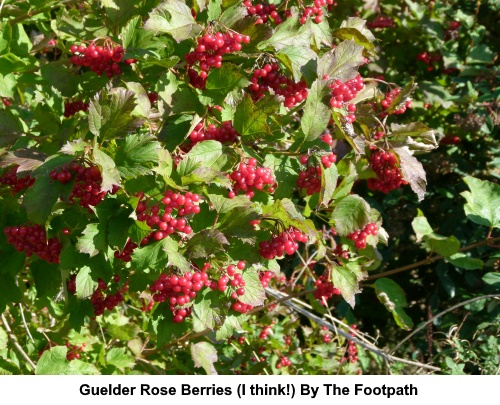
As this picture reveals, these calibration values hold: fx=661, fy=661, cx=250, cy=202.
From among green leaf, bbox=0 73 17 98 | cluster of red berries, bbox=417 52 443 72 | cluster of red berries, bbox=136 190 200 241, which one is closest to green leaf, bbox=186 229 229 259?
cluster of red berries, bbox=136 190 200 241

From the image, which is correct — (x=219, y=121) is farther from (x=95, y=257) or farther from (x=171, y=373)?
(x=171, y=373)

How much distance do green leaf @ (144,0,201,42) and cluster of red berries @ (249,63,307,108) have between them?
9.5 inches

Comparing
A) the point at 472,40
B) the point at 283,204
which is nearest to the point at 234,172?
the point at 283,204

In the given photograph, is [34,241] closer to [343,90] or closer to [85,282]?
[85,282]

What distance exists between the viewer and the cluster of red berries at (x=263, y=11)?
1.92m

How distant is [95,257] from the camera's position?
5.77 feet

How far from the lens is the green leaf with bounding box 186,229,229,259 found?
1.57m

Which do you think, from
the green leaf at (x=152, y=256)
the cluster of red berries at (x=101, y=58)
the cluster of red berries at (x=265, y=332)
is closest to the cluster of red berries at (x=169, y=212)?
the green leaf at (x=152, y=256)

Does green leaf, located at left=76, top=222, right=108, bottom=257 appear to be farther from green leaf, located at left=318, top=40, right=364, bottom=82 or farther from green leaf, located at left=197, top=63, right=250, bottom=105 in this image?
green leaf, located at left=318, top=40, right=364, bottom=82

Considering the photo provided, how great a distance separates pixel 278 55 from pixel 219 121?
280 millimetres

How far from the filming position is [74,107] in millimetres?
2188

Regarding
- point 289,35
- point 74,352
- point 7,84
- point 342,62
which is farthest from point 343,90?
point 74,352

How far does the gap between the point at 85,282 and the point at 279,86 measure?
761mm

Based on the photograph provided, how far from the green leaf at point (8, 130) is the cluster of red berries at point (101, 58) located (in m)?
0.25
